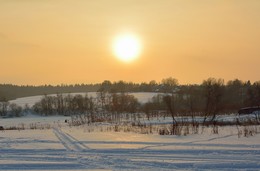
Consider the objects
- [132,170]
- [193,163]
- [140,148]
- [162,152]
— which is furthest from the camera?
[140,148]

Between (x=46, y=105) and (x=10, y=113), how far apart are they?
16.1m

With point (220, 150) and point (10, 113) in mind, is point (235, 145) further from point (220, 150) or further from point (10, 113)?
point (10, 113)

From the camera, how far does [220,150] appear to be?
13.9 meters

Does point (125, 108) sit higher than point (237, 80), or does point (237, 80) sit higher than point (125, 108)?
point (237, 80)

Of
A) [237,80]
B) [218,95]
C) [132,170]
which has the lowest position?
[132,170]

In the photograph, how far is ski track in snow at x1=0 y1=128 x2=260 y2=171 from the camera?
11.2 m

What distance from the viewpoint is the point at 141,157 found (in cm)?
1280

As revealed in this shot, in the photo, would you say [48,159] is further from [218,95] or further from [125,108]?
[125,108]

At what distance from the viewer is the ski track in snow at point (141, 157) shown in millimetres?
11156

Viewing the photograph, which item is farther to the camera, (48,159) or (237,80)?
(237,80)

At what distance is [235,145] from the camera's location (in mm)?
15203

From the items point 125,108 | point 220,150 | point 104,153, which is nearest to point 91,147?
point 104,153

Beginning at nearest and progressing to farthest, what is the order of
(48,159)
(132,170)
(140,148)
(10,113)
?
(132,170) < (48,159) < (140,148) < (10,113)

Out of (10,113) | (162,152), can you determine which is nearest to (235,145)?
(162,152)
